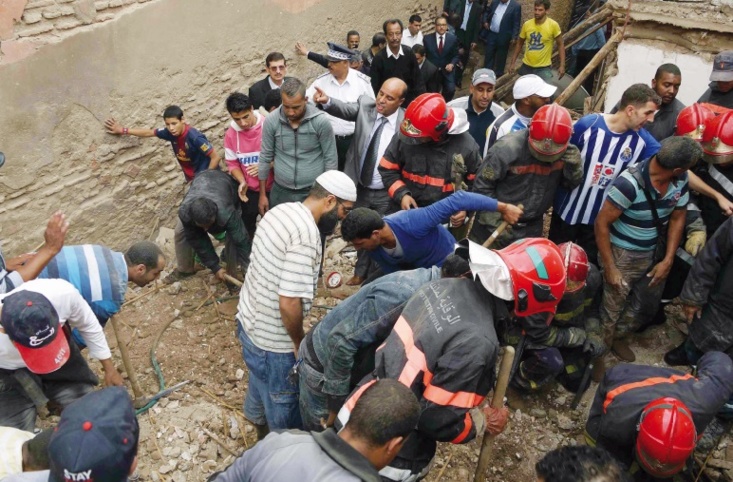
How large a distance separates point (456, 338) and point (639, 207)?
7.68 feet

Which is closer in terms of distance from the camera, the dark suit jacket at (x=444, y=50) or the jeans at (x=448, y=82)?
the dark suit jacket at (x=444, y=50)

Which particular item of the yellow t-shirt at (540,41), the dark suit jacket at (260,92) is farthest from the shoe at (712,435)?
the yellow t-shirt at (540,41)

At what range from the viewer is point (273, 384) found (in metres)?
3.55

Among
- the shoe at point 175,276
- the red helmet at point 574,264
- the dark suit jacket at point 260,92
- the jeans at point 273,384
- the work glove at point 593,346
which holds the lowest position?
the shoe at point 175,276

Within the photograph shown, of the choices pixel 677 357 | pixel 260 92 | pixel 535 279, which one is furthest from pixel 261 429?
pixel 260 92

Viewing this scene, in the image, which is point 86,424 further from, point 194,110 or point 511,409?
point 194,110

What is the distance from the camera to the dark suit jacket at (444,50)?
356 inches

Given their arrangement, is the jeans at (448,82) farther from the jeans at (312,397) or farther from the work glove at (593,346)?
the jeans at (312,397)

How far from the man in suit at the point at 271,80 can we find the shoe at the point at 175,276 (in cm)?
196

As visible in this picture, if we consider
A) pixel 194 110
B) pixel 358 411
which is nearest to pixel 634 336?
pixel 358 411

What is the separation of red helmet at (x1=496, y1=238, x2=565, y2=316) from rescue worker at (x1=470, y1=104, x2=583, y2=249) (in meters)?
1.71

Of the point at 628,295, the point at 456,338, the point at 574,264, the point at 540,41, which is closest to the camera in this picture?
the point at 456,338

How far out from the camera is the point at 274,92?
579 centimetres

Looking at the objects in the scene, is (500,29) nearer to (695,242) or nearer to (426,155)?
(426,155)
